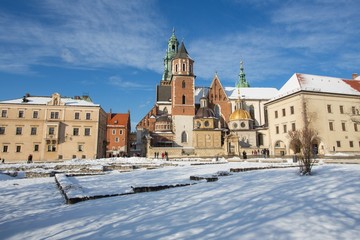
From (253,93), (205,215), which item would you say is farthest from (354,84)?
(205,215)

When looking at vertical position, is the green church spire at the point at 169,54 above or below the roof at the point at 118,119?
above

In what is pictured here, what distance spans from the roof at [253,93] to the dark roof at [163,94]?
16.9m

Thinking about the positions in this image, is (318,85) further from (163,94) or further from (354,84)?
(163,94)

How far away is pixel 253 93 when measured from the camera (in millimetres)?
73625

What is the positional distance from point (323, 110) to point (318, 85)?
15.4 ft

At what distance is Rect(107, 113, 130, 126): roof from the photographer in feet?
214

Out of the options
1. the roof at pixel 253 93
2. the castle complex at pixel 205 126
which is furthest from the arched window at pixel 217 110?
the castle complex at pixel 205 126

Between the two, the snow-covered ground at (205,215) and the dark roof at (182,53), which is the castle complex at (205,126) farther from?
the snow-covered ground at (205,215)

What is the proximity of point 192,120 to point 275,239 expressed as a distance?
56.6 metres

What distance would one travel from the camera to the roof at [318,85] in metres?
42.1

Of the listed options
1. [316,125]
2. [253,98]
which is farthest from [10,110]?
[253,98]

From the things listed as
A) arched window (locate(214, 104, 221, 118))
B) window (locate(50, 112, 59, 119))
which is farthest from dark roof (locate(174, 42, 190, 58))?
window (locate(50, 112, 59, 119))

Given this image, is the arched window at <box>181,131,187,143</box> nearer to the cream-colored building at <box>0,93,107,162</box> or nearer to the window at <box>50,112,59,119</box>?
the cream-colored building at <box>0,93,107,162</box>

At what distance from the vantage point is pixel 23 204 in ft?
29.4
